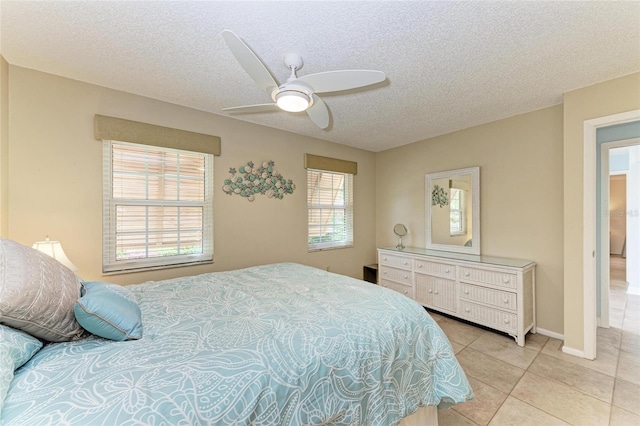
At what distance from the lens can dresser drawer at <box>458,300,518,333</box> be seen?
2.57 meters

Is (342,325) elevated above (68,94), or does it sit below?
below

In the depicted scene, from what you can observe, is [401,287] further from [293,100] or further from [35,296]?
[35,296]

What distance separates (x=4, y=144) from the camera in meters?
1.94

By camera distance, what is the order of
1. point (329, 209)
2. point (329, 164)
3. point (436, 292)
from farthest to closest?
point (329, 209) → point (329, 164) → point (436, 292)

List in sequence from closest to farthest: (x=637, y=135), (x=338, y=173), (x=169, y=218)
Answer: (x=637, y=135)
(x=169, y=218)
(x=338, y=173)

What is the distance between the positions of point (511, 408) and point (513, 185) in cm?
225

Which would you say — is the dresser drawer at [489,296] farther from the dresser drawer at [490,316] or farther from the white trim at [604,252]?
the white trim at [604,252]

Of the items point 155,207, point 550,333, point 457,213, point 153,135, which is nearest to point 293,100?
point 153,135

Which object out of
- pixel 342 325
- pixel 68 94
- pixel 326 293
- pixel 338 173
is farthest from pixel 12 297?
pixel 338 173

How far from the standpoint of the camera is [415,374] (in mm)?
1338

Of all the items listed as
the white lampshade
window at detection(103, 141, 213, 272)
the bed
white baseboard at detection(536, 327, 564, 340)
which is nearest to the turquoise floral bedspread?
the bed

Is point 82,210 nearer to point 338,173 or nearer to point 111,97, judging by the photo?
point 111,97

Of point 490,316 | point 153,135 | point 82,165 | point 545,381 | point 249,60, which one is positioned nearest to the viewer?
point 249,60

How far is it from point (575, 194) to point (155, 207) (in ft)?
13.0
